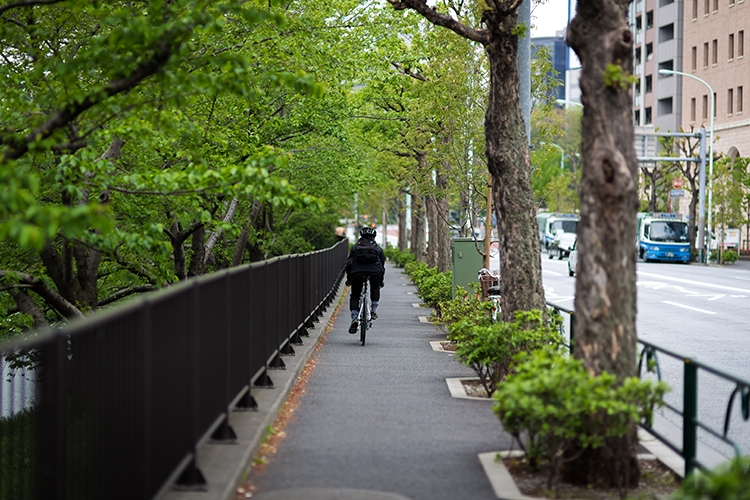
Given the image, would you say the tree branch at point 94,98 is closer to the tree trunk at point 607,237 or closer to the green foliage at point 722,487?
the tree trunk at point 607,237

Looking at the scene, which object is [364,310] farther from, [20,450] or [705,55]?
[705,55]

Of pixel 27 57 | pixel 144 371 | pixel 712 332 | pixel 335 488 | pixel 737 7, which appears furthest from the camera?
pixel 737 7

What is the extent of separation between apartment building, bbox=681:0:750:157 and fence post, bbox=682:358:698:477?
6198 cm

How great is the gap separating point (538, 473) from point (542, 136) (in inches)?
525

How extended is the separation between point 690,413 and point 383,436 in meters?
2.74

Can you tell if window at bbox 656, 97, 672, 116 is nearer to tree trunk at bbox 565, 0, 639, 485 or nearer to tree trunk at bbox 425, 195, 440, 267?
tree trunk at bbox 425, 195, 440, 267

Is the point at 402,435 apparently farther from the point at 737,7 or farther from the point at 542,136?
the point at 737,7

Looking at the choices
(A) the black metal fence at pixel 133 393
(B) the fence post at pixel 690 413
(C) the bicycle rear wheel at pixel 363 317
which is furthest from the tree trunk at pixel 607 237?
(C) the bicycle rear wheel at pixel 363 317

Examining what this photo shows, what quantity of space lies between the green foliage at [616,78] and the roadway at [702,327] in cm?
286

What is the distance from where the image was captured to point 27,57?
1605 cm

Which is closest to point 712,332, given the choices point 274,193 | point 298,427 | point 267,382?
point 267,382

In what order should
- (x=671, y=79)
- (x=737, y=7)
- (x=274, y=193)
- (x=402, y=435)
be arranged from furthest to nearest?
(x=671, y=79) < (x=737, y=7) < (x=402, y=435) < (x=274, y=193)

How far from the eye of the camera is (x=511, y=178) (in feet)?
39.4

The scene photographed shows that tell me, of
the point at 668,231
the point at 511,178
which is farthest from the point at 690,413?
→ the point at 668,231
